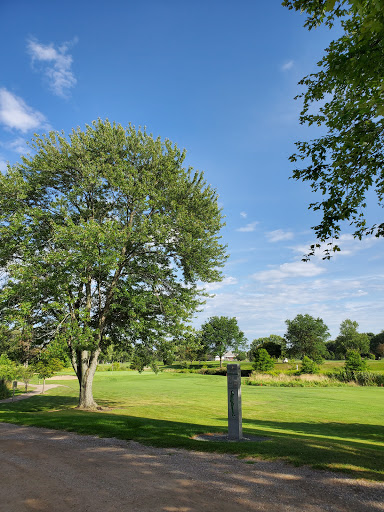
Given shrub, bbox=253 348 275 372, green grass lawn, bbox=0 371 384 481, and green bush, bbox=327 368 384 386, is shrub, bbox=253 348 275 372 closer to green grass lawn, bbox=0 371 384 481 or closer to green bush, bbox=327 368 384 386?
green bush, bbox=327 368 384 386

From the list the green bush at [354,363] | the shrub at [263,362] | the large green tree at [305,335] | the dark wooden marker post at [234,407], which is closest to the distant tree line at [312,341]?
the large green tree at [305,335]

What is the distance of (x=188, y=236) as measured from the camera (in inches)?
782

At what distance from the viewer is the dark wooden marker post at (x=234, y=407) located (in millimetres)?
12039

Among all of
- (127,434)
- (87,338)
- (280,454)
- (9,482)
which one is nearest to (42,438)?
(127,434)

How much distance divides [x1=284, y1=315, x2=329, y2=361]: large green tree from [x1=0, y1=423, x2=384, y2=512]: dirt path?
9910 centimetres

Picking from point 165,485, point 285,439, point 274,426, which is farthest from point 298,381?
point 165,485

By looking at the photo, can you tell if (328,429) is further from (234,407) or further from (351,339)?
(351,339)

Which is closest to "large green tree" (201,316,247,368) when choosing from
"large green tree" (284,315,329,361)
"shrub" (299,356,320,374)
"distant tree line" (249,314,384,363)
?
"distant tree line" (249,314,384,363)

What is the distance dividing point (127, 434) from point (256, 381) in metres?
37.2

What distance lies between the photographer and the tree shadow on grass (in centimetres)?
840

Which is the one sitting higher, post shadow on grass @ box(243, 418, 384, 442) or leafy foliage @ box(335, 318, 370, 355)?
leafy foliage @ box(335, 318, 370, 355)

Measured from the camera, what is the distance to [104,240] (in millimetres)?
17734

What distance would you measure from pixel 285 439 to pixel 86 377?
1496 cm

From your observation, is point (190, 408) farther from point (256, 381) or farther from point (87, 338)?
point (256, 381)
